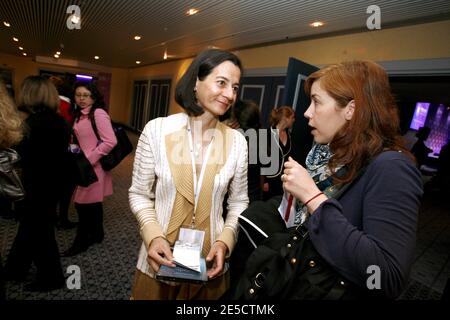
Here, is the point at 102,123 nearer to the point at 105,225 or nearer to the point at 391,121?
the point at 105,225

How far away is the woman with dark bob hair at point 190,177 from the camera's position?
124 cm

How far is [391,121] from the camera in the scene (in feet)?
2.86

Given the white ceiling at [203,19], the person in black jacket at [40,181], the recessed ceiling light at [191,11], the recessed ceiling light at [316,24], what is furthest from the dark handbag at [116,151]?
the recessed ceiling light at [316,24]

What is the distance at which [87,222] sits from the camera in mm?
2951

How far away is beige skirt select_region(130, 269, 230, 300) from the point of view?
4.18ft

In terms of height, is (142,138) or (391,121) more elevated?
(391,121)

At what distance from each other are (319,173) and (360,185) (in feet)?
0.70

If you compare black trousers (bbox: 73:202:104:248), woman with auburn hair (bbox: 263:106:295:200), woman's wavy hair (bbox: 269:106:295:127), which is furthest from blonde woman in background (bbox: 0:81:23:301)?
woman's wavy hair (bbox: 269:106:295:127)

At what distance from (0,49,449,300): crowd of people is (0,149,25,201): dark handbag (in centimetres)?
5

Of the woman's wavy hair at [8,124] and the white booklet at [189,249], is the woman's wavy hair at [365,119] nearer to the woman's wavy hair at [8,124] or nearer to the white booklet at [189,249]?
the white booklet at [189,249]

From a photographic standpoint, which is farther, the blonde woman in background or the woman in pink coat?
the woman in pink coat

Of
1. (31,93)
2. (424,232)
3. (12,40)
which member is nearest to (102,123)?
(31,93)

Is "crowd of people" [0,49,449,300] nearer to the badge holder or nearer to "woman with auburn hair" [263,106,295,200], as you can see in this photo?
the badge holder

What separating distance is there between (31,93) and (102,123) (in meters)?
0.70
